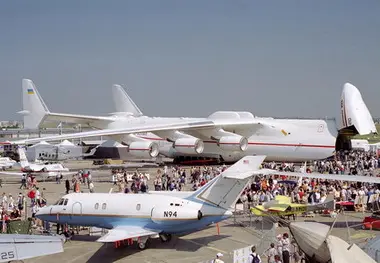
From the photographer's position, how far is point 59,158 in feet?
169

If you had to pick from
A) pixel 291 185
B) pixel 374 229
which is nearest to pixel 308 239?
pixel 374 229

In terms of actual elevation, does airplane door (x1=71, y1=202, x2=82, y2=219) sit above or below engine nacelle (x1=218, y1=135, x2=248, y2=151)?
below

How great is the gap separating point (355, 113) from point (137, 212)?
64.9 feet

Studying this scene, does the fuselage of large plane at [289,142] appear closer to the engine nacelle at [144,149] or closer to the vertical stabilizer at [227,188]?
the engine nacelle at [144,149]

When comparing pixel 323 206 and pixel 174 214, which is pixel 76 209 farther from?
pixel 323 206

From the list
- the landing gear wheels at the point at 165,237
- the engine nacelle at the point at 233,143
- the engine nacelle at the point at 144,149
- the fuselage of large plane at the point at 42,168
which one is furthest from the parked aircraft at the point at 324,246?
the engine nacelle at the point at 144,149

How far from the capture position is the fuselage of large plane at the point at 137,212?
579 inches

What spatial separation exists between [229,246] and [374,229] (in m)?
4.99

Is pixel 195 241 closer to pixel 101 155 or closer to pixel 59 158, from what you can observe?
pixel 101 155

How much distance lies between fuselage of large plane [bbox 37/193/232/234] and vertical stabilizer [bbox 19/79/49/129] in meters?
27.4

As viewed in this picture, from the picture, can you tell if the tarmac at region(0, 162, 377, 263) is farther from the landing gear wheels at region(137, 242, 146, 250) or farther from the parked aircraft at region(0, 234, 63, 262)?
the parked aircraft at region(0, 234, 63, 262)

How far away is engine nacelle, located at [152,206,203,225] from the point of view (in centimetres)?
1457

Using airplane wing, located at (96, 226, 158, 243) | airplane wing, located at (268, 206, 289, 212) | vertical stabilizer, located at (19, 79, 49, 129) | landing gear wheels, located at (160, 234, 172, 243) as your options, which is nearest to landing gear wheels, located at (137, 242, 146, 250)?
airplane wing, located at (96, 226, 158, 243)

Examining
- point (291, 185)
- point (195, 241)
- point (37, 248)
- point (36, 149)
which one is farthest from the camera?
point (36, 149)
